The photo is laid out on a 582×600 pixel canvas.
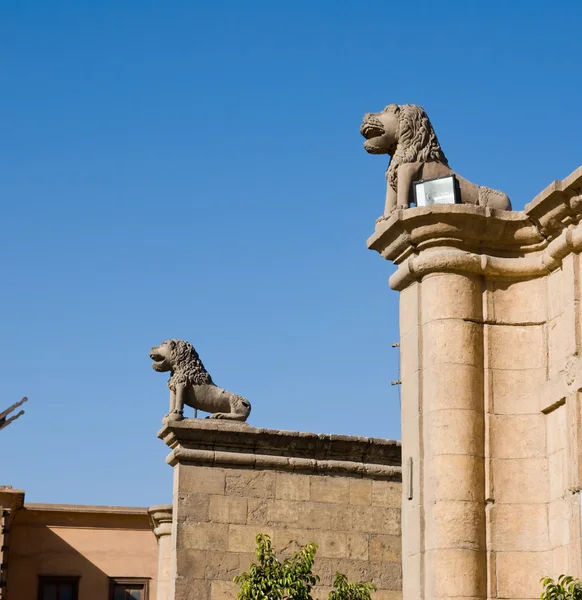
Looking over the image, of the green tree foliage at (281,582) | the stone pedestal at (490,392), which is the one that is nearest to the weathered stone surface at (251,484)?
the green tree foliage at (281,582)

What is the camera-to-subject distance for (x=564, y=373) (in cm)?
1034

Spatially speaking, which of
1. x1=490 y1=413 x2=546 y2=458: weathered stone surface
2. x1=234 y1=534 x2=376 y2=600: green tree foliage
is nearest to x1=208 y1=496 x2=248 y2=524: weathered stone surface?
x1=234 y1=534 x2=376 y2=600: green tree foliage

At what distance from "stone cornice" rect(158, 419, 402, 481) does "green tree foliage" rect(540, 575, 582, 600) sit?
22.1 feet

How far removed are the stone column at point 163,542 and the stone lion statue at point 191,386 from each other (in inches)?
133

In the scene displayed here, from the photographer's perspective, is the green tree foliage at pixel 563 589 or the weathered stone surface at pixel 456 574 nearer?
the green tree foliage at pixel 563 589

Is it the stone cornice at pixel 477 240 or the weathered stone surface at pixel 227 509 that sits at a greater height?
the stone cornice at pixel 477 240

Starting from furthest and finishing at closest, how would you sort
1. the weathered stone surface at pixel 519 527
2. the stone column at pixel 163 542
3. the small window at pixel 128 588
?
the small window at pixel 128 588 < the stone column at pixel 163 542 < the weathered stone surface at pixel 519 527

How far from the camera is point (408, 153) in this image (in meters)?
11.4

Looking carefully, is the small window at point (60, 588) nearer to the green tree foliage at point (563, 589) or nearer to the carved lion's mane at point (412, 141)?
the carved lion's mane at point (412, 141)

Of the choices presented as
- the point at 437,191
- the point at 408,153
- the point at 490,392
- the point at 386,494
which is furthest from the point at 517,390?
the point at 386,494

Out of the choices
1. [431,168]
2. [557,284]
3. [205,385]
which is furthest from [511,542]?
[205,385]

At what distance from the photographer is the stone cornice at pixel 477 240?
423 inches

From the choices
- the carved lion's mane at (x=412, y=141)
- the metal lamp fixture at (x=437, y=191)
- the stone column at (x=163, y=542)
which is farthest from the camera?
the stone column at (x=163, y=542)

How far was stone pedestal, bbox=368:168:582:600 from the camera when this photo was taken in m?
10.2
